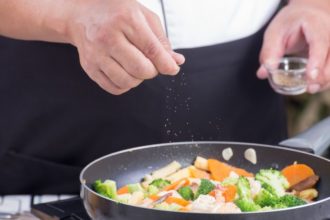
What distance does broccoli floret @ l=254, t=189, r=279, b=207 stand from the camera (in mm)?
1411

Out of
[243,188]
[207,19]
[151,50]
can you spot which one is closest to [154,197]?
[243,188]

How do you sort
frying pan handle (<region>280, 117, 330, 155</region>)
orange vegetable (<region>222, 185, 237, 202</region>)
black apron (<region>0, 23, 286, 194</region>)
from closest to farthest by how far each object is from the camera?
1. orange vegetable (<region>222, 185, 237, 202</region>)
2. frying pan handle (<region>280, 117, 330, 155</region>)
3. black apron (<region>0, 23, 286, 194</region>)

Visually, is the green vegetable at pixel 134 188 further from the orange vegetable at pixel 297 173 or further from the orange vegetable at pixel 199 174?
the orange vegetable at pixel 297 173

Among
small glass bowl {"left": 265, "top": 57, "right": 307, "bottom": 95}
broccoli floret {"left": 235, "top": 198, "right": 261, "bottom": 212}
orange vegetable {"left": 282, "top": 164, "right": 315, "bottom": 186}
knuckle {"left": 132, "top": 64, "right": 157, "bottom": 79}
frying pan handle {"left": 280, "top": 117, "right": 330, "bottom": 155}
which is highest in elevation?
small glass bowl {"left": 265, "top": 57, "right": 307, "bottom": 95}

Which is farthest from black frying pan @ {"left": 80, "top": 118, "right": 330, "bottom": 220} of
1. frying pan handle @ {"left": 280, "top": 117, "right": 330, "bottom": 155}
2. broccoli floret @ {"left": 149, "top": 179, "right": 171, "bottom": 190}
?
broccoli floret @ {"left": 149, "top": 179, "right": 171, "bottom": 190}

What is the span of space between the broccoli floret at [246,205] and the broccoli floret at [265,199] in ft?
0.10

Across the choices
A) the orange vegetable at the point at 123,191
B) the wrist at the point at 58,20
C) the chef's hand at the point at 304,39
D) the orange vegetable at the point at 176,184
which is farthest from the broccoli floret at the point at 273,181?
the wrist at the point at 58,20

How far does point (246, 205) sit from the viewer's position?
4.47 ft

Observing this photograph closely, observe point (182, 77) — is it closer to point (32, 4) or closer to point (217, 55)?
point (217, 55)

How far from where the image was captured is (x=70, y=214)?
4.79 ft

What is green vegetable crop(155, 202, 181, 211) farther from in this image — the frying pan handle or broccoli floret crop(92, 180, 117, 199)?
the frying pan handle

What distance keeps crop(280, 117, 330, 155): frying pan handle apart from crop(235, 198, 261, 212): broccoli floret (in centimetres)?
32

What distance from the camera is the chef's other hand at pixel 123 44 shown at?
1.39 m

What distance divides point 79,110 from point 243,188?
0.54 m
